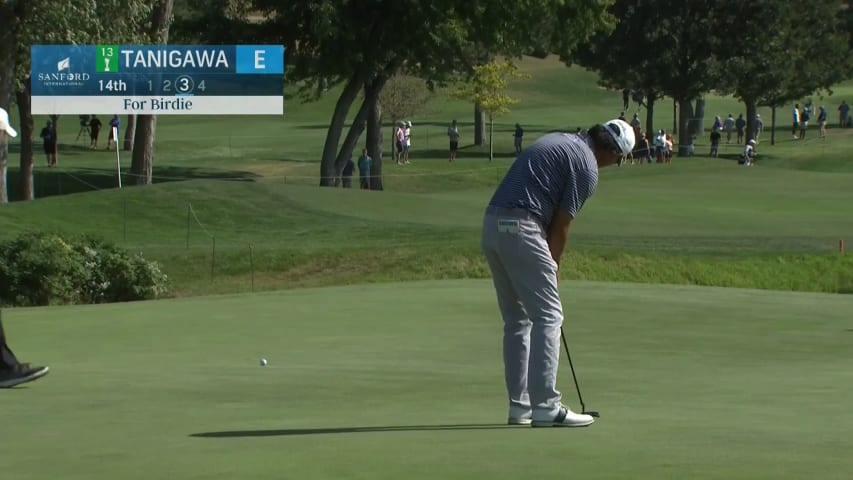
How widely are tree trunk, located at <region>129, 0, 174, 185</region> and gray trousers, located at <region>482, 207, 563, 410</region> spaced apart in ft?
122

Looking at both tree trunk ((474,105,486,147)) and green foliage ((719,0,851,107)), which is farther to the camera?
tree trunk ((474,105,486,147))

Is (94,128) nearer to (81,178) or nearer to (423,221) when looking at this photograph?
(81,178)

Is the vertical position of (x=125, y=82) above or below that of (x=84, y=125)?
above

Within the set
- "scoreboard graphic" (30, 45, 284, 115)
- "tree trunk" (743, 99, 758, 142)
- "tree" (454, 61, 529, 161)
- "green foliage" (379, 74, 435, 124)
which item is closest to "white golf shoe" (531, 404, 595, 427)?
"scoreboard graphic" (30, 45, 284, 115)

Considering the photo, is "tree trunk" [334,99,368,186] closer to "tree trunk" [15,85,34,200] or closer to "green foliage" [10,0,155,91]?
"tree trunk" [15,85,34,200]

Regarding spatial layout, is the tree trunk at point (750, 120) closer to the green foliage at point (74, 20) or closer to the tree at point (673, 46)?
the tree at point (673, 46)

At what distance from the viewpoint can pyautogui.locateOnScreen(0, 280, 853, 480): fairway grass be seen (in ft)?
24.5

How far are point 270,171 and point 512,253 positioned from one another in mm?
55064

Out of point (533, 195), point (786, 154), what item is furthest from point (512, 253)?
point (786, 154)

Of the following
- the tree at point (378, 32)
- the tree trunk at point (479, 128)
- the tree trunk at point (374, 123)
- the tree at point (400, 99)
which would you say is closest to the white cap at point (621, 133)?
the tree at point (378, 32)

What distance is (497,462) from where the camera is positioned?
738cm

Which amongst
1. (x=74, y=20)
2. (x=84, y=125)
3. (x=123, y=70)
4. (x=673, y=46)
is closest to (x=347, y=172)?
(x=123, y=70)

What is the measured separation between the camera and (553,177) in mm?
8914

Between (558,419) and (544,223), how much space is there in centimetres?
118
